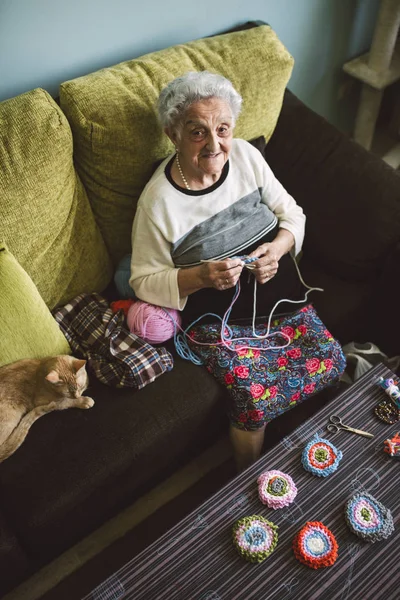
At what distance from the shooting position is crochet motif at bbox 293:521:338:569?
1.09 metres

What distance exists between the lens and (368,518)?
1.15m

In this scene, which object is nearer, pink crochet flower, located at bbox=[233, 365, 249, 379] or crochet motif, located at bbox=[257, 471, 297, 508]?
crochet motif, located at bbox=[257, 471, 297, 508]

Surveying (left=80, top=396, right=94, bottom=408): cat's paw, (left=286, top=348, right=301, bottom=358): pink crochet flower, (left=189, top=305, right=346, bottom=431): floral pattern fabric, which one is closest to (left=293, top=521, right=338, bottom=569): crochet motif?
(left=189, top=305, right=346, bottom=431): floral pattern fabric

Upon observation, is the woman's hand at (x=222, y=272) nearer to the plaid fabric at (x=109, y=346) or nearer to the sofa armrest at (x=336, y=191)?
the plaid fabric at (x=109, y=346)

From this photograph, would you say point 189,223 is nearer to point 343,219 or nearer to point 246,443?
point 343,219

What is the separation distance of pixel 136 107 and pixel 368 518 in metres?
1.25

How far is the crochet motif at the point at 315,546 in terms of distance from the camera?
1091 millimetres

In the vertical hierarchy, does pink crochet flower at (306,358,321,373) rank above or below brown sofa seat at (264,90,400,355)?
below

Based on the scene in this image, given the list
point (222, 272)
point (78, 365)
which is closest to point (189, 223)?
point (222, 272)

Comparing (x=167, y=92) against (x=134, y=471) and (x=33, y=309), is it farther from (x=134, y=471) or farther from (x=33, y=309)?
(x=134, y=471)

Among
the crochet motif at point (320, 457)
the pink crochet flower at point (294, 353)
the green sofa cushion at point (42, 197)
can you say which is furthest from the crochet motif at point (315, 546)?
the green sofa cushion at point (42, 197)

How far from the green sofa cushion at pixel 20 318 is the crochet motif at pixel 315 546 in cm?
81

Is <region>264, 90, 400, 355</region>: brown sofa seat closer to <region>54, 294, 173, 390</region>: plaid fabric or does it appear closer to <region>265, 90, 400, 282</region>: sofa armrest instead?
<region>265, 90, 400, 282</region>: sofa armrest

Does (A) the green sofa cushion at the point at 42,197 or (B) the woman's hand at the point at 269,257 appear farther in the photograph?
(B) the woman's hand at the point at 269,257
